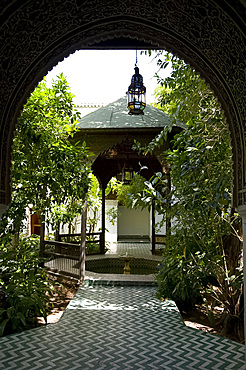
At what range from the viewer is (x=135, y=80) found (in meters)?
5.02

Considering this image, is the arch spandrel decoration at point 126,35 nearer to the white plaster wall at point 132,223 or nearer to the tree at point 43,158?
the tree at point 43,158

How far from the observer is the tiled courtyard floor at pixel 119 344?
3.70 metres

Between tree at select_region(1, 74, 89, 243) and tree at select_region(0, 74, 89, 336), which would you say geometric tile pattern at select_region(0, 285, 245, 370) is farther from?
tree at select_region(1, 74, 89, 243)

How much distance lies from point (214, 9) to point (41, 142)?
3.54 meters

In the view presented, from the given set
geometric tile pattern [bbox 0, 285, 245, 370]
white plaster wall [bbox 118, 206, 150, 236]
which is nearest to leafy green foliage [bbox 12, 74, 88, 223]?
geometric tile pattern [bbox 0, 285, 245, 370]

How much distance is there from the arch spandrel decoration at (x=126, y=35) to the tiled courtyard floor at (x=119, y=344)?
2027 millimetres

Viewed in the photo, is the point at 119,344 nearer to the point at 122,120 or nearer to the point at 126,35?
the point at 126,35

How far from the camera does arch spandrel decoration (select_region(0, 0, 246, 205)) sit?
252cm

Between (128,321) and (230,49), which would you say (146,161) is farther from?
(230,49)

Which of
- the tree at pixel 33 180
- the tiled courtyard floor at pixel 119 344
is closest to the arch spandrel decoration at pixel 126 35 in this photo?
the tree at pixel 33 180

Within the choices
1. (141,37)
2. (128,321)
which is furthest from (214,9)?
(128,321)

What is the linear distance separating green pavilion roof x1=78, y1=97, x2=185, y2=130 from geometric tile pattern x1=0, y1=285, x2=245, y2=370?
4.07 m

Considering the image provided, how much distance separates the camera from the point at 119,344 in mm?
4277

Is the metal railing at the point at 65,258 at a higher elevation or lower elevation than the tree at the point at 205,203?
lower
